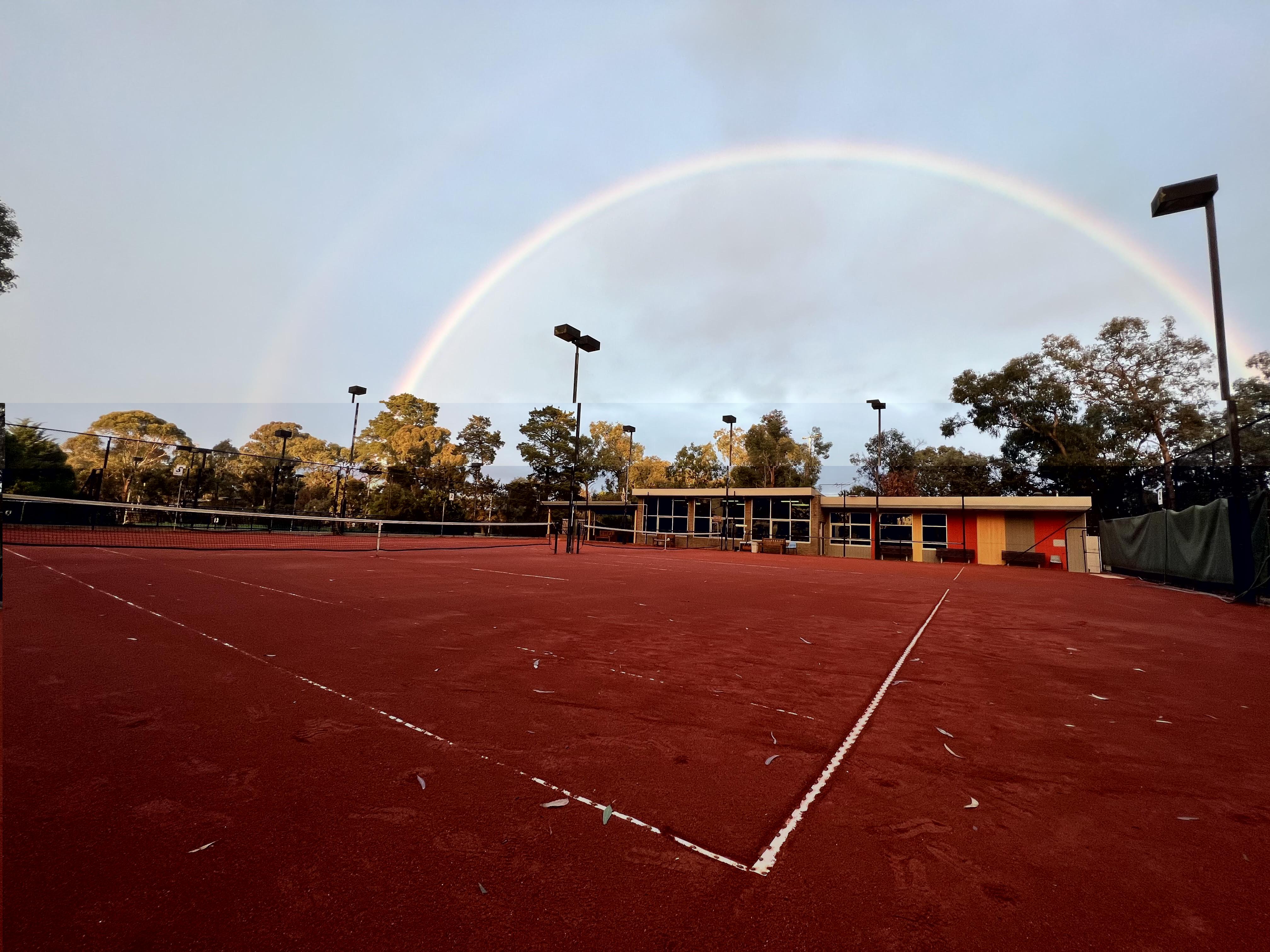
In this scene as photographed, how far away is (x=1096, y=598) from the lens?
11.0 m

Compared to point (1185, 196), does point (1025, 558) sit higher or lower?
lower

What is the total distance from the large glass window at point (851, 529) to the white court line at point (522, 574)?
2348 cm

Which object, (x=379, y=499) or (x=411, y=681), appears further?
(x=379, y=499)

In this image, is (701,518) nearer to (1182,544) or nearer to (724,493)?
(724,493)

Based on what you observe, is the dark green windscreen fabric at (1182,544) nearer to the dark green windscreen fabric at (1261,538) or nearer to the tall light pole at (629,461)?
the dark green windscreen fabric at (1261,538)

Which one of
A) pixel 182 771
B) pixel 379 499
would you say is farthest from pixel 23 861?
pixel 379 499

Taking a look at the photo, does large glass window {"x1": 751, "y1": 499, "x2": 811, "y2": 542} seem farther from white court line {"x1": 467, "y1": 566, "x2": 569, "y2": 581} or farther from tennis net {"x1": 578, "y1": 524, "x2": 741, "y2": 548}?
white court line {"x1": 467, "y1": 566, "x2": 569, "y2": 581}

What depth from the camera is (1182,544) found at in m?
12.8

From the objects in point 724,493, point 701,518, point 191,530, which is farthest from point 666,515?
point 191,530

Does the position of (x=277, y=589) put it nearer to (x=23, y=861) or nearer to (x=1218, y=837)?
(x=23, y=861)

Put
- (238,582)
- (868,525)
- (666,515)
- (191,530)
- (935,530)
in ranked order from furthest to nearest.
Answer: (666,515) < (868,525) < (935,530) < (191,530) < (238,582)

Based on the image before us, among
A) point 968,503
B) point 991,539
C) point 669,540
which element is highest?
point 968,503

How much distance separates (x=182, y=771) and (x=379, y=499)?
34.5m

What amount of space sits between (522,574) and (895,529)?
2512cm
